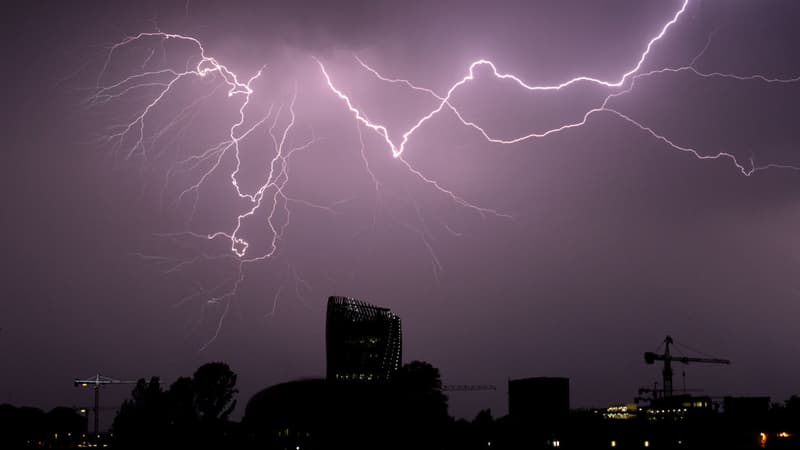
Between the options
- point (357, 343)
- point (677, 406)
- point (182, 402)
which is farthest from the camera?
point (677, 406)

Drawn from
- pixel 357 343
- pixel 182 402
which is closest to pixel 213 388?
pixel 182 402

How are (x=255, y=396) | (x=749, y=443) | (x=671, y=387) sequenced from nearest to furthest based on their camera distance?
(x=749, y=443) < (x=255, y=396) < (x=671, y=387)

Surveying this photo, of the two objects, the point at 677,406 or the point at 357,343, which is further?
the point at 677,406

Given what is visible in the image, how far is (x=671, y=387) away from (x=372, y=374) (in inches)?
4232

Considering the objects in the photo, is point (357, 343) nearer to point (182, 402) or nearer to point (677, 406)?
point (182, 402)

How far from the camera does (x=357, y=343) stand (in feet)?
260

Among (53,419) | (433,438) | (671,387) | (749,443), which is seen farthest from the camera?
(671,387)

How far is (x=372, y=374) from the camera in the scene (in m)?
79.1

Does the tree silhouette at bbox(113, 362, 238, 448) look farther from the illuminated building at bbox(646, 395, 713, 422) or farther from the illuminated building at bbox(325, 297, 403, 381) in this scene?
the illuminated building at bbox(646, 395, 713, 422)

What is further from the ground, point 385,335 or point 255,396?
point 385,335

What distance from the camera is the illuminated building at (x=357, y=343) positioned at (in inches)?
3093

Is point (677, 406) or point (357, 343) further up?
point (357, 343)

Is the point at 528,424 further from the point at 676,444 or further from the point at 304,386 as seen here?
the point at 304,386

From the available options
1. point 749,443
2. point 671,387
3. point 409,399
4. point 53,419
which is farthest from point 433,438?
point 671,387
